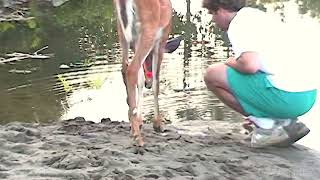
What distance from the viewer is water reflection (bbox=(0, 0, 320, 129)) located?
29.7 ft

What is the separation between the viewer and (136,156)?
5719mm

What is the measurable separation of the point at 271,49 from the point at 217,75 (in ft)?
1.91

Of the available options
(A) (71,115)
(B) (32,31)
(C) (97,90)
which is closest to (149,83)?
(A) (71,115)

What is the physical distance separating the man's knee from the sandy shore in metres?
0.55

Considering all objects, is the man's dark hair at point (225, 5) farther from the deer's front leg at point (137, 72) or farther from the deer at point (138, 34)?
the deer's front leg at point (137, 72)

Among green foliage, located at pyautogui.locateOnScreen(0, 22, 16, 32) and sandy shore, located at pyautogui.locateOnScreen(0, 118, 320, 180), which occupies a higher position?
sandy shore, located at pyautogui.locateOnScreen(0, 118, 320, 180)

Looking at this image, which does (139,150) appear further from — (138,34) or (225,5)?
(225,5)

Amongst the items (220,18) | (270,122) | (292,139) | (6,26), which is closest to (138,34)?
(220,18)

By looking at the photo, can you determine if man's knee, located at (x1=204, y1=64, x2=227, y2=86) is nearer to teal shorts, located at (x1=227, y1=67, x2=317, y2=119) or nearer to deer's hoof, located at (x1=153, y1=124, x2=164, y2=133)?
teal shorts, located at (x1=227, y1=67, x2=317, y2=119)

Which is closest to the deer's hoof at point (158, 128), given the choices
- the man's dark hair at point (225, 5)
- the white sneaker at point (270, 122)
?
the white sneaker at point (270, 122)

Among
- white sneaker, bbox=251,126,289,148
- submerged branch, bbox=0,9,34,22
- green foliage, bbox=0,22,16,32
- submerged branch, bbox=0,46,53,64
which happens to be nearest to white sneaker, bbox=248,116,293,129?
white sneaker, bbox=251,126,289,148

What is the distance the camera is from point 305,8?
18922 millimetres

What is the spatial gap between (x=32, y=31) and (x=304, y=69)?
33.7 ft

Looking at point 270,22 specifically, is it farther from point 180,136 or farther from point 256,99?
point 180,136
